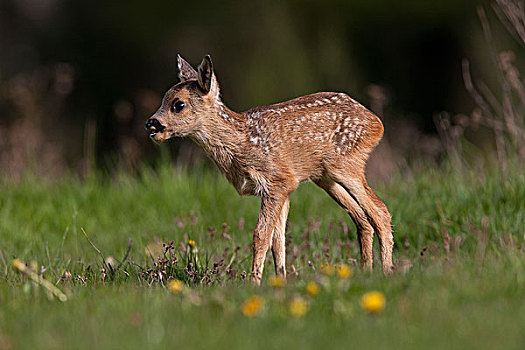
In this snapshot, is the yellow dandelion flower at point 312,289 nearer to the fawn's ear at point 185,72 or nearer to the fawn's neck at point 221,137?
the fawn's neck at point 221,137

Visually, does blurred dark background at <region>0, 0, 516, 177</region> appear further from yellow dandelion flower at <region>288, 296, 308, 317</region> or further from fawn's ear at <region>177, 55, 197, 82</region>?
yellow dandelion flower at <region>288, 296, 308, 317</region>

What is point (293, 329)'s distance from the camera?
3814mm

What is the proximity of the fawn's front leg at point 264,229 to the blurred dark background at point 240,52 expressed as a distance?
28.0 ft

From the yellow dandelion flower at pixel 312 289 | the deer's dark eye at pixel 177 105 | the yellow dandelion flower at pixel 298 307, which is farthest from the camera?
the deer's dark eye at pixel 177 105

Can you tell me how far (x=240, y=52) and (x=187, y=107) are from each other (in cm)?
1339

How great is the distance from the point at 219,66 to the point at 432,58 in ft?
16.5

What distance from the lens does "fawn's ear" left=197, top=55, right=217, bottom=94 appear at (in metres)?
6.01

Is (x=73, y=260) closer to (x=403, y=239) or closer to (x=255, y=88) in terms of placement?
(x=403, y=239)

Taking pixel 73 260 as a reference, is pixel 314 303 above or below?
above

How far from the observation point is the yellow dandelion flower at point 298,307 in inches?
153

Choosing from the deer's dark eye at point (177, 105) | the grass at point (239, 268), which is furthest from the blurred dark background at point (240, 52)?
the deer's dark eye at point (177, 105)

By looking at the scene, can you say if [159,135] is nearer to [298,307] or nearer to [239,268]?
[239,268]

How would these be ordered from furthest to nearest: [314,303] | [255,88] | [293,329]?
1. [255,88]
2. [314,303]
3. [293,329]

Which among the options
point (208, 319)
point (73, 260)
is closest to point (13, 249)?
point (73, 260)
